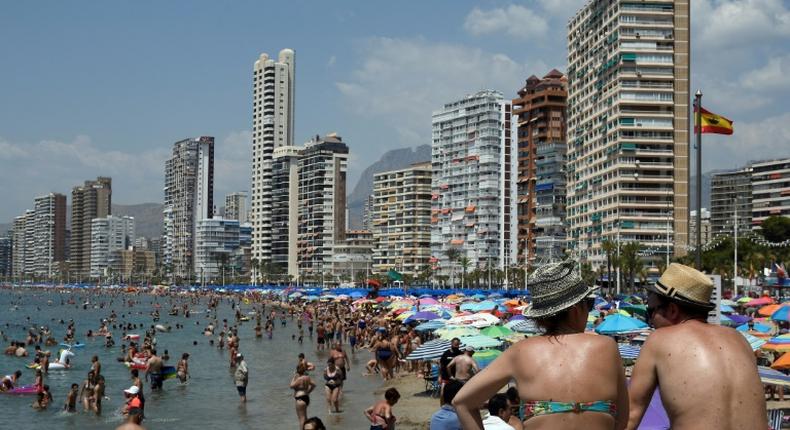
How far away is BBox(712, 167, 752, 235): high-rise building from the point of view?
174750 millimetres

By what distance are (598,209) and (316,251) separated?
95.3m

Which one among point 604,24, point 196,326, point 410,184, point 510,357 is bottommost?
point 196,326

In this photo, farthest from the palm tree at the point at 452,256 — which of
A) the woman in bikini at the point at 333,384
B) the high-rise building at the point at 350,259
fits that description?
the woman in bikini at the point at 333,384

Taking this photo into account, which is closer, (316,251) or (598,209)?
(598,209)

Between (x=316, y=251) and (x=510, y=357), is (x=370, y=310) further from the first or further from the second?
(x=316, y=251)

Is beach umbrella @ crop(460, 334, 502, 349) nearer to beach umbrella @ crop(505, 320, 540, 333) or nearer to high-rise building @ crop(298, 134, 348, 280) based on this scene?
beach umbrella @ crop(505, 320, 540, 333)

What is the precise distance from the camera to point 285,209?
194125 millimetres

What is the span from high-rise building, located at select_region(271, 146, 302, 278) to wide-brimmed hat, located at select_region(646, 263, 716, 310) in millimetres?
184324

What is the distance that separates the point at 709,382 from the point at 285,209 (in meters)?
192

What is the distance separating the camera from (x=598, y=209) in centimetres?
9488

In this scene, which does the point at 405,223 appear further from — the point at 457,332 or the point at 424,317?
the point at 457,332

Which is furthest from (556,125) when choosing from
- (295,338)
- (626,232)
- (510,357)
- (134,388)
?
(510,357)

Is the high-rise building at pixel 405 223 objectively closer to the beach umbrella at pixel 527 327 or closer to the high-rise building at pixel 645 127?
the high-rise building at pixel 645 127

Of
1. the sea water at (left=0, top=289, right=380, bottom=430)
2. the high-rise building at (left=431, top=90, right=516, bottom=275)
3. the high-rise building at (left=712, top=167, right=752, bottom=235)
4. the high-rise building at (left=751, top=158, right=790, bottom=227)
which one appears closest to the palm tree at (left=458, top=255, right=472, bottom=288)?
the high-rise building at (left=431, top=90, right=516, bottom=275)
